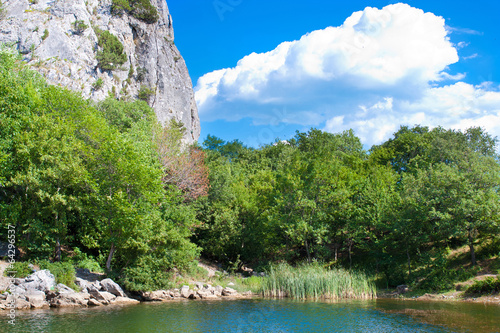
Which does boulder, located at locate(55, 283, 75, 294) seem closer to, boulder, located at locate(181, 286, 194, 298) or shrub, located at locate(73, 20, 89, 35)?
boulder, located at locate(181, 286, 194, 298)

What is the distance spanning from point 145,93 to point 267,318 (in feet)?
205

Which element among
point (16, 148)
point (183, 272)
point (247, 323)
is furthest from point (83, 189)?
point (247, 323)

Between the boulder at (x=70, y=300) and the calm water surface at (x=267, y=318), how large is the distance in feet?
5.56

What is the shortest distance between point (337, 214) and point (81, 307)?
85.0ft

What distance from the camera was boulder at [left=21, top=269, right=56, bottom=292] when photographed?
68.3 ft

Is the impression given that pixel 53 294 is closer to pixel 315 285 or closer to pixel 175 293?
pixel 175 293

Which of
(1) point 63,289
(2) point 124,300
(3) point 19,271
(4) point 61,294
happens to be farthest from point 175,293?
(3) point 19,271

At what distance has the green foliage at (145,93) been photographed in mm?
72375

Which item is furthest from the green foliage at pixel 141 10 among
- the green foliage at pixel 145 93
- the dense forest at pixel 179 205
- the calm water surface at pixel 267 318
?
the calm water surface at pixel 267 318

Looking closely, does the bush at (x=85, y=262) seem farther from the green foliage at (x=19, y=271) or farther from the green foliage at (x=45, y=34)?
the green foliage at (x=45, y=34)

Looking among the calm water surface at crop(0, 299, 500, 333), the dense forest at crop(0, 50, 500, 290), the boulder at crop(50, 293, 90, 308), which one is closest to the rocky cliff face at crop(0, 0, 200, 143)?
the dense forest at crop(0, 50, 500, 290)

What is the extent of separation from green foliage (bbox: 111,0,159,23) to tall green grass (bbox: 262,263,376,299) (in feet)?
228

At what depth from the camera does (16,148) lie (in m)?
25.4

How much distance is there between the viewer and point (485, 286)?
995 inches
